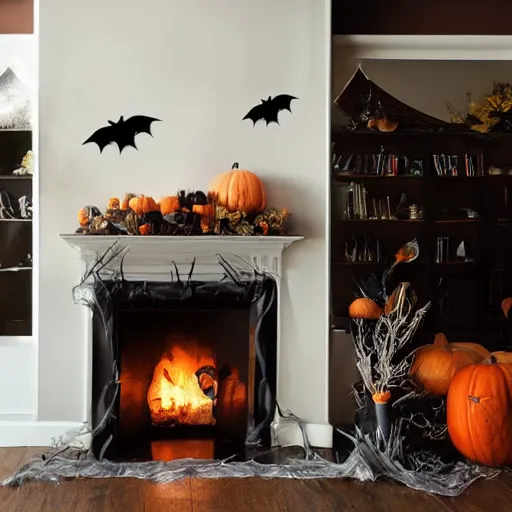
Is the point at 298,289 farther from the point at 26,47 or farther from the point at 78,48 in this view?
the point at 26,47

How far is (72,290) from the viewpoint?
337 centimetres

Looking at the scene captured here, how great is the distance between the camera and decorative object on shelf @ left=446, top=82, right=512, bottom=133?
3535mm

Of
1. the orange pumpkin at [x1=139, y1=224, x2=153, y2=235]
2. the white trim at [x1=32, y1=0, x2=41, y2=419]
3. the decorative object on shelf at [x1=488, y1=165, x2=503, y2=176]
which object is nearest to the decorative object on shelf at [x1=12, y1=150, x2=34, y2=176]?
the white trim at [x1=32, y1=0, x2=41, y2=419]

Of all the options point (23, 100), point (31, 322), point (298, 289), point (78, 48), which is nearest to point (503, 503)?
point (298, 289)

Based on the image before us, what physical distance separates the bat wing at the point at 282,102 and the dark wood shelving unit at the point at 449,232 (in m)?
0.37

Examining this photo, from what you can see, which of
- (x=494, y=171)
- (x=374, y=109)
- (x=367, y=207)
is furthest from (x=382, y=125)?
(x=494, y=171)

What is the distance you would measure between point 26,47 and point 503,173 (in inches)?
101

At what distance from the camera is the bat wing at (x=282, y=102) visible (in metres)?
3.39

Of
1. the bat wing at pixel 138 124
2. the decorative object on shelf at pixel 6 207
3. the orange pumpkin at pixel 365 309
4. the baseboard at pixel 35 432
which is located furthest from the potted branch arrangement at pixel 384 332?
the decorative object on shelf at pixel 6 207

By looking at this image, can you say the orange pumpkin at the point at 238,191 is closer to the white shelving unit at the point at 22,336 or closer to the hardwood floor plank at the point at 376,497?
the white shelving unit at the point at 22,336

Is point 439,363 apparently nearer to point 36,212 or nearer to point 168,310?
point 168,310

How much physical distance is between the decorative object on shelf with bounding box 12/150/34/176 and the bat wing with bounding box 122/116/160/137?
65cm

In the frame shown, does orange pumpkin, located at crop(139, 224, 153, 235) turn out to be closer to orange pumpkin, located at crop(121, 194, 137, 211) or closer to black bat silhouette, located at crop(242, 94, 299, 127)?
orange pumpkin, located at crop(121, 194, 137, 211)

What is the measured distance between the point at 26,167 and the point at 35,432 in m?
1.38
